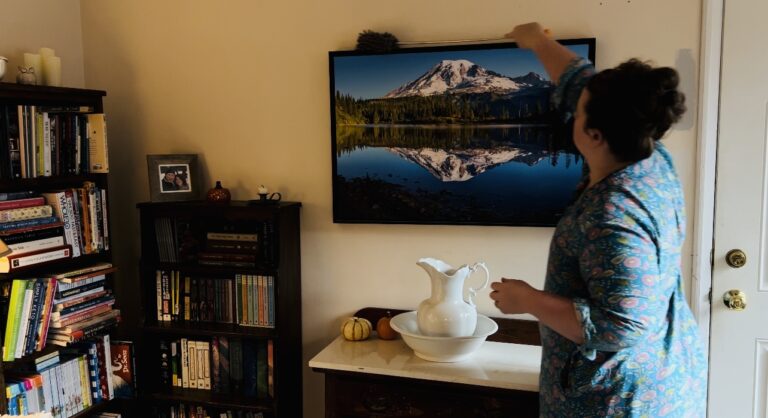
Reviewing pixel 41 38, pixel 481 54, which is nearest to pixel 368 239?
pixel 481 54

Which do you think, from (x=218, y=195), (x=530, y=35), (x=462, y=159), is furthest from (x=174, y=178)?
(x=530, y=35)

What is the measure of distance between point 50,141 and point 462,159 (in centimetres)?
150

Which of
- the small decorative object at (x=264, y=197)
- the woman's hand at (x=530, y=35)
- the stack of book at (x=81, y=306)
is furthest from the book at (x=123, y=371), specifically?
the woman's hand at (x=530, y=35)

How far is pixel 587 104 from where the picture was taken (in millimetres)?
1303

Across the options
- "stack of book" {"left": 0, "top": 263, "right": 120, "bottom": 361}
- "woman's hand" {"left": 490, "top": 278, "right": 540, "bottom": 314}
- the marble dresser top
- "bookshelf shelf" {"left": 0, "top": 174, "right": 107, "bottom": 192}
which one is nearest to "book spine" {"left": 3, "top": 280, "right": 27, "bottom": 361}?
"stack of book" {"left": 0, "top": 263, "right": 120, "bottom": 361}

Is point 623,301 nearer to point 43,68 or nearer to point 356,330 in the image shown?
point 356,330

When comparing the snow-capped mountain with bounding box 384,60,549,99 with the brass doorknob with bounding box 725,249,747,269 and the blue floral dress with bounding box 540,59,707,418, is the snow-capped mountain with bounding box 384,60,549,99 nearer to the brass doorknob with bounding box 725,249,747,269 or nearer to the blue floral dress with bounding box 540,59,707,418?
the blue floral dress with bounding box 540,59,707,418

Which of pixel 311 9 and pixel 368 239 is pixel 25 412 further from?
pixel 311 9

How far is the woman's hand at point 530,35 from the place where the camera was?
1.65 metres

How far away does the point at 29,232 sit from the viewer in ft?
7.10

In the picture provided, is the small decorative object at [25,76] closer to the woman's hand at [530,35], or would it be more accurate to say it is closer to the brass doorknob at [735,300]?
the woman's hand at [530,35]

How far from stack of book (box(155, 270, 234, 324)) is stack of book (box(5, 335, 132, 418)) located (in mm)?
222

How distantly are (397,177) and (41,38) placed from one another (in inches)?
62.4

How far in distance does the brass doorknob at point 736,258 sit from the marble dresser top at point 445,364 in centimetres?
69
